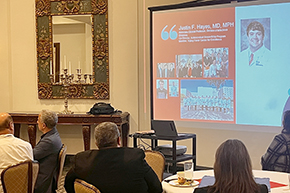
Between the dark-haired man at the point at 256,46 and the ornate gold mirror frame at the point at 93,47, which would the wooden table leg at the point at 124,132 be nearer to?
the ornate gold mirror frame at the point at 93,47

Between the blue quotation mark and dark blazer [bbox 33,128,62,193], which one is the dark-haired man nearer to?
the blue quotation mark

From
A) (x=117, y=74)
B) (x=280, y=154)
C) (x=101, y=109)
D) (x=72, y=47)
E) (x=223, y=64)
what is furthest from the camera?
(x=72, y=47)

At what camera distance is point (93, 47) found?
6.96 meters

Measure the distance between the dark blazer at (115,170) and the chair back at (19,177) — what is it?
60cm

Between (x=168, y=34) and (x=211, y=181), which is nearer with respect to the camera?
(x=211, y=181)

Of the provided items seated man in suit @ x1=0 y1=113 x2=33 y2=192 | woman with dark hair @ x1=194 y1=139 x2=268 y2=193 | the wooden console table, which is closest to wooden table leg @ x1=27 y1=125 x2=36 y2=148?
the wooden console table

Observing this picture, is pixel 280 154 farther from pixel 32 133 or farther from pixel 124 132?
pixel 32 133

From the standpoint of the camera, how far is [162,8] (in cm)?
616

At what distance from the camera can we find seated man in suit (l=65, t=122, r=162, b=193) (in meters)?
2.77

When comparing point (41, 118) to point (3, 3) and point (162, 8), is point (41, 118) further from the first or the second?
point (3, 3)

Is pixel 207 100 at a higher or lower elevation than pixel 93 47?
lower

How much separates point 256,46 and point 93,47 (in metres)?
2.67

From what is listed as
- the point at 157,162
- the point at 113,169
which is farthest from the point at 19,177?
the point at 157,162

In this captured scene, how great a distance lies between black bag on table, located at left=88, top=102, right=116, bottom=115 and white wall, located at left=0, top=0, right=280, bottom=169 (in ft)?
1.46
